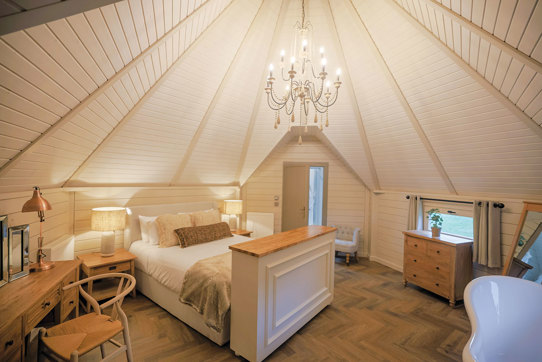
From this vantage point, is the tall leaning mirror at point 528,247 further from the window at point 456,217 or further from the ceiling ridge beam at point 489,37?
the ceiling ridge beam at point 489,37

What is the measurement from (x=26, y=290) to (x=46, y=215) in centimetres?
128

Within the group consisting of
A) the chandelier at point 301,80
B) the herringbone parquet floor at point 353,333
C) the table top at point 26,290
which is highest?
the chandelier at point 301,80

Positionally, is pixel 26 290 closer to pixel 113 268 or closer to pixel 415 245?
pixel 113 268

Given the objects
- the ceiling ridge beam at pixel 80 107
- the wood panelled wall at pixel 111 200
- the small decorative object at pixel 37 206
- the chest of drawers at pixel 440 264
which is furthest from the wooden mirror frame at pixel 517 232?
the small decorative object at pixel 37 206

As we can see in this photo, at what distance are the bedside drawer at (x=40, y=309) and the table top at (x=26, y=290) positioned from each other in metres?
0.05

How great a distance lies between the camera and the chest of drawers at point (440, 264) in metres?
3.25

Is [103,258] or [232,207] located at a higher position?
[232,207]

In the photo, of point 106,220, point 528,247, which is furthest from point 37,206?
point 528,247

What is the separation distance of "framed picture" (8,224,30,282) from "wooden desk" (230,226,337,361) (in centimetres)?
159

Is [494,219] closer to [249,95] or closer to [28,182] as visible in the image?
[249,95]

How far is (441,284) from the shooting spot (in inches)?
132

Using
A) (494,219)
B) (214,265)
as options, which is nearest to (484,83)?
(494,219)

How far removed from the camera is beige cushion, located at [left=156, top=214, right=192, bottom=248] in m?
3.32

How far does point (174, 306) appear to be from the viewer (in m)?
2.75
